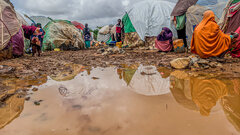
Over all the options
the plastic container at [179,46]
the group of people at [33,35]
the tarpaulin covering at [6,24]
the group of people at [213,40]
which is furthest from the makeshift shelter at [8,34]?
the plastic container at [179,46]

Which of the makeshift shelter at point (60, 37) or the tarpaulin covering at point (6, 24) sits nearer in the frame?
the tarpaulin covering at point (6, 24)

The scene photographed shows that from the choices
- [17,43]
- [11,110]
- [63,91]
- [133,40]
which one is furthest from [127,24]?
[11,110]

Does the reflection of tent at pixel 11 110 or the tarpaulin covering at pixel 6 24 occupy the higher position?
the tarpaulin covering at pixel 6 24

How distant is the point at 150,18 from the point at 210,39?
6.62 metres

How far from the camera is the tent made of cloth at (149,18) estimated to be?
376 inches

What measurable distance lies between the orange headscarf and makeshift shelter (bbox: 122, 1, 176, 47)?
5937mm

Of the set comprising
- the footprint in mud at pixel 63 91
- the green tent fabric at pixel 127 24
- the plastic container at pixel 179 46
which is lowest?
the footprint in mud at pixel 63 91

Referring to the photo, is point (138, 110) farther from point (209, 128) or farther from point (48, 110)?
point (48, 110)

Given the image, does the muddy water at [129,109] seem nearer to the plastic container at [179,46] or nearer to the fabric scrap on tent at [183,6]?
the plastic container at [179,46]

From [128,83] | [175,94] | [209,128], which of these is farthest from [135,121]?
[128,83]

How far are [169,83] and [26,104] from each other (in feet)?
6.07

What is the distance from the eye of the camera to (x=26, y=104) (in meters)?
1.64

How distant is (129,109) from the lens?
1498 mm

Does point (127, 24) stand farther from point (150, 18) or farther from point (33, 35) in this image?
point (33, 35)
